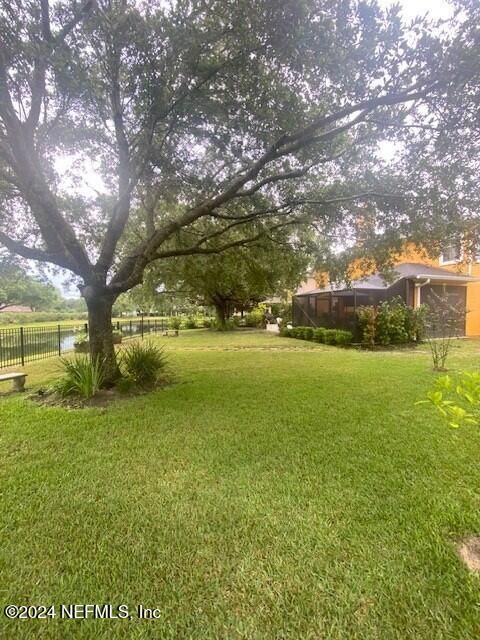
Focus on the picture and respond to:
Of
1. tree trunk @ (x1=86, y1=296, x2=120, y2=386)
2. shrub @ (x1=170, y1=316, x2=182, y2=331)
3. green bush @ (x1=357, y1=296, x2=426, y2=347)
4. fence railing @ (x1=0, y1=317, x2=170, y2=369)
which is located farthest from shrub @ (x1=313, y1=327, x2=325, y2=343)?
shrub @ (x1=170, y1=316, x2=182, y2=331)

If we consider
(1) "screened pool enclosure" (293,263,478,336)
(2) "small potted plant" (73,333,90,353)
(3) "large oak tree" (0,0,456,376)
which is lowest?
(2) "small potted plant" (73,333,90,353)

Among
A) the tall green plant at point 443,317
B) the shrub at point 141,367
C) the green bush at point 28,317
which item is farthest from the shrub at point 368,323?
the green bush at point 28,317

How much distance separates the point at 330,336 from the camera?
39.5ft

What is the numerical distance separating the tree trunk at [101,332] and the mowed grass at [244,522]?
1.38 meters

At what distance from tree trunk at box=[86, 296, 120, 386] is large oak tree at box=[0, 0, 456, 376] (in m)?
0.03

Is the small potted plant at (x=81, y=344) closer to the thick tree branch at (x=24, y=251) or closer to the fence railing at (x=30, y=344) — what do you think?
the fence railing at (x=30, y=344)

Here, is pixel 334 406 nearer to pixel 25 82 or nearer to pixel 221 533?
pixel 221 533

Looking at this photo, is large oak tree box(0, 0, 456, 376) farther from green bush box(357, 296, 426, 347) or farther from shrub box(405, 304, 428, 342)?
shrub box(405, 304, 428, 342)

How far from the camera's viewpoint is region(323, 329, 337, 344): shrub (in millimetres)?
11770

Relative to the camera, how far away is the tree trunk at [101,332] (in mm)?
5477

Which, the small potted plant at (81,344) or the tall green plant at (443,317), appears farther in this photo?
the tall green plant at (443,317)

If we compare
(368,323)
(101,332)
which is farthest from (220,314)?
(101,332)

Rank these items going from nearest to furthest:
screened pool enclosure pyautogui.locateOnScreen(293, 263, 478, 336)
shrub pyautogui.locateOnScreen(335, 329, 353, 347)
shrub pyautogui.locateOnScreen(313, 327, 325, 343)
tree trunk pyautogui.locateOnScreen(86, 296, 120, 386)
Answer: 1. tree trunk pyautogui.locateOnScreen(86, 296, 120, 386)
2. shrub pyautogui.locateOnScreen(335, 329, 353, 347)
3. screened pool enclosure pyautogui.locateOnScreen(293, 263, 478, 336)
4. shrub pyautogui.locateOnScreen(313, 327, 325, 343)

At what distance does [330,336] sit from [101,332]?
9.19 meters
